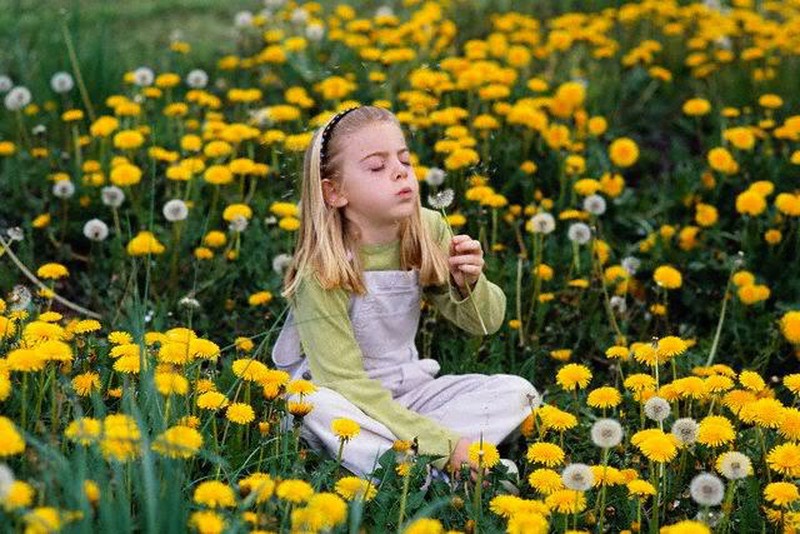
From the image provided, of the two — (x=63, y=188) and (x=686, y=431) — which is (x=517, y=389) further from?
(x=63, y=188)

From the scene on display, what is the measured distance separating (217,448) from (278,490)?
53cm

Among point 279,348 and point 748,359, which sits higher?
point 279,348

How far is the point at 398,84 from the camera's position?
17.7 ft

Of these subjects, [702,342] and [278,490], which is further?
[702,342]

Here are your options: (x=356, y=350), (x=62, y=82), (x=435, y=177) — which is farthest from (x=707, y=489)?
(x=62, y=82)

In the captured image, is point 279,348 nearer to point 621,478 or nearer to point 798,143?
point 621,478

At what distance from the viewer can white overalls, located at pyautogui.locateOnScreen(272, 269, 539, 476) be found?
3.10 meters

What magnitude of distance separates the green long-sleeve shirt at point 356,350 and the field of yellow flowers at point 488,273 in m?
0.13

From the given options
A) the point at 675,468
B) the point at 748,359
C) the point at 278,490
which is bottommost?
the point at 748,359

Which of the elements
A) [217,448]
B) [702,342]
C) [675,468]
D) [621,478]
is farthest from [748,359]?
[217,448]

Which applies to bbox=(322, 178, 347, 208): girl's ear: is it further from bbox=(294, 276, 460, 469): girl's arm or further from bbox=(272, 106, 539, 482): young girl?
bbox=(294, 276, 460, 469): girl's arm

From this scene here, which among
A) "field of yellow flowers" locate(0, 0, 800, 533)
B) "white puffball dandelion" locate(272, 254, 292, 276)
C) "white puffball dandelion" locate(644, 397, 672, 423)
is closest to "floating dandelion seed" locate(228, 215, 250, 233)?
"field of yellow flowers" locate(0, 0, 800, 533)

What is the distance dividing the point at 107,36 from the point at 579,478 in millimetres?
3911

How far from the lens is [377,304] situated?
10.9ft
